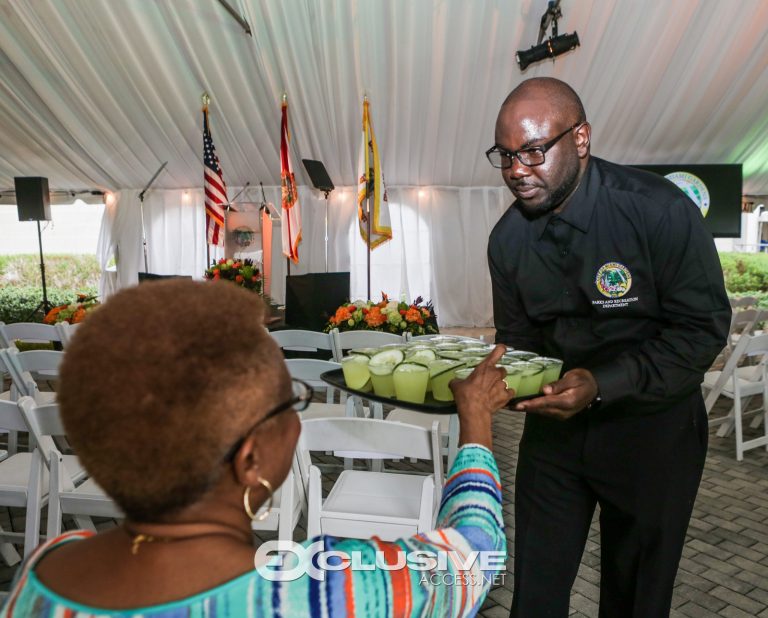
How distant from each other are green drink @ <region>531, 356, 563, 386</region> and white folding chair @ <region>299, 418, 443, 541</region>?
562 mm

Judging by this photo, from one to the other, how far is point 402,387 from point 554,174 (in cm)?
73

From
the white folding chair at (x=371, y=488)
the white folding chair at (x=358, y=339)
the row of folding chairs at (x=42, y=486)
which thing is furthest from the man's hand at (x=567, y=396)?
the white folding chair at (x=358, y=339)

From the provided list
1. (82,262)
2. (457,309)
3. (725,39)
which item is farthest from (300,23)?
(82,262)

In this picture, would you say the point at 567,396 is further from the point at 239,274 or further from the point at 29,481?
the point at 239,274

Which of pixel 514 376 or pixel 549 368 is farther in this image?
pixel 549 368

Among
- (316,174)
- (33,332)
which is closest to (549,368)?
(33,332)

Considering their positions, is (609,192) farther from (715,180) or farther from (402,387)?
(715,180)

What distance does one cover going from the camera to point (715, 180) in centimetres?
1094

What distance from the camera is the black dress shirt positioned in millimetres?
1617

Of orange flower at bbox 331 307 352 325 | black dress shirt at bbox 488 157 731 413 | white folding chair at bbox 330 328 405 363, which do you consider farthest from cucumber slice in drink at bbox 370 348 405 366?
orange flower at bbox 331 307 352 325

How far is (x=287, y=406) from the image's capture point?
0.87m

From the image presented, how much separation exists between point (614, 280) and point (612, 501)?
0.62 metres

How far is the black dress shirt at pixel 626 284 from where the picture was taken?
1.62 meters

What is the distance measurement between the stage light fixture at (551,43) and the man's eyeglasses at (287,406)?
7407 millimetres
